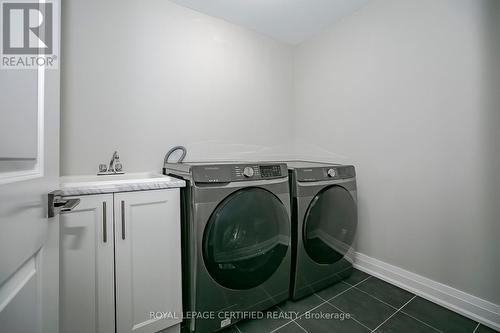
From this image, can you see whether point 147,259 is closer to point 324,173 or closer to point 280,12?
point 324,173

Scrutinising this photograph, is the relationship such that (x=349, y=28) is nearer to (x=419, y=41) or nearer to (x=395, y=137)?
(x=419, y=41)

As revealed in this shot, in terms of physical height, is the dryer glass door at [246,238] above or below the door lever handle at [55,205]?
below

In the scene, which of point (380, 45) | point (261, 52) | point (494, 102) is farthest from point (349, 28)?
point (494, 102)

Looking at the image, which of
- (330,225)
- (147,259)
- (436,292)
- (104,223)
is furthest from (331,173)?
(104,223)

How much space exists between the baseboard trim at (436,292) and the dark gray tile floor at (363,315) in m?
0.04

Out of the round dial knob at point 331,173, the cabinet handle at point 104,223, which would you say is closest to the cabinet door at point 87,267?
the cabinet handle at point 104,223

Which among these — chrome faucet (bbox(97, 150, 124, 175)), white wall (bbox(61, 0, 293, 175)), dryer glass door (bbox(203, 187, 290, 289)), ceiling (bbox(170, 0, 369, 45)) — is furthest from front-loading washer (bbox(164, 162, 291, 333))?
ceiling (bbox(170, 0, 369, 45))

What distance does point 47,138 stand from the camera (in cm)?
62

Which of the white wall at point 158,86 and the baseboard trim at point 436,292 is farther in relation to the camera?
the white wall at point 158,86

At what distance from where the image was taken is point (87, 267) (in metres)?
0.97

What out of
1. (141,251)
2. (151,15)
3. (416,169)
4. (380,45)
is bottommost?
(141,251)

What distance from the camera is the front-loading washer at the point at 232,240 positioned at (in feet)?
3.68

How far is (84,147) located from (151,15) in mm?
1185

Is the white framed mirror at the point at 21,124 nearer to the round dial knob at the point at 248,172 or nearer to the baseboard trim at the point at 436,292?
the round dial knob at the point at 248,172
